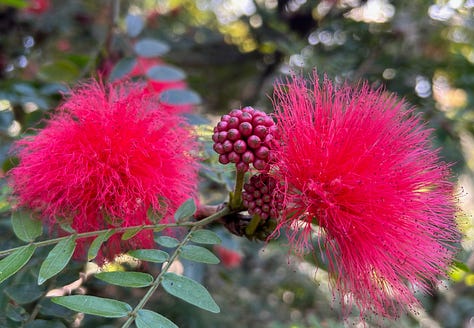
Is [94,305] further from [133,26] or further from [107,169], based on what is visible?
[133,26]

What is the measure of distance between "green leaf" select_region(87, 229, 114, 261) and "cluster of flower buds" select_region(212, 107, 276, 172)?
1.28ft

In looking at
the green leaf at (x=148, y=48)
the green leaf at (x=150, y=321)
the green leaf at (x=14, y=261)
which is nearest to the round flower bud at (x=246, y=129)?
the green leaf at (x=150, y=321)

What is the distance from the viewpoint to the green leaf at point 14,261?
4.02 feet

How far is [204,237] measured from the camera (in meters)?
1.40

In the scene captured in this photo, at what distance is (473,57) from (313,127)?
2629mm

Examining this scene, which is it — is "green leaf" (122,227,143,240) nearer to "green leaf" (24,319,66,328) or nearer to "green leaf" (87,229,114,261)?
"green leaf" (87,229,114,261)

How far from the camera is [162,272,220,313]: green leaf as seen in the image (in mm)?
1196

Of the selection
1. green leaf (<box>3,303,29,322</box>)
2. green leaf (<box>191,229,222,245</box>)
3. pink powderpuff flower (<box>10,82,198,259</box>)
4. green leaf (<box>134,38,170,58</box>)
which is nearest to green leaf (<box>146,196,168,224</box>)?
pink powderpuff flower (<box>10,82,198,259</box>)

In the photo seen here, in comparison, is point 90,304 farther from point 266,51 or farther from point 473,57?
point 473,57

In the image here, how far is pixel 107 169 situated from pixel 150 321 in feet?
1.64

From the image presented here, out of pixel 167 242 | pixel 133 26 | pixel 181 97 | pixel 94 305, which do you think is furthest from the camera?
pixel 133 26

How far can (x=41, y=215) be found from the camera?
150 centimetres

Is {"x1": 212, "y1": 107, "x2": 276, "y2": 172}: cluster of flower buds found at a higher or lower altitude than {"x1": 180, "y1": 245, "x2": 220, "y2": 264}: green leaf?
higher

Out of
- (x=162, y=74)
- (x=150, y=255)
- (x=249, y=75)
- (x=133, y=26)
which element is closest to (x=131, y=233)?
(x=150, y=255)
